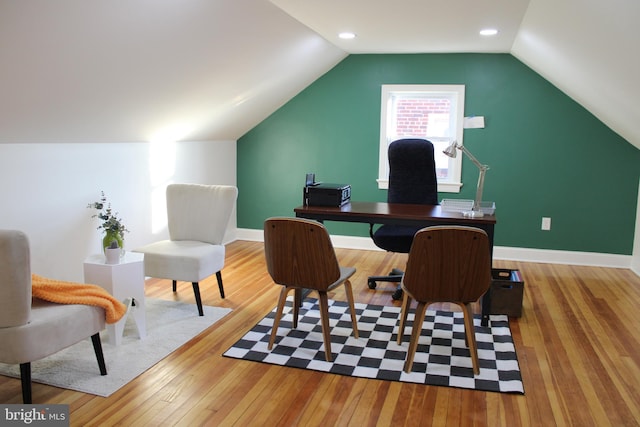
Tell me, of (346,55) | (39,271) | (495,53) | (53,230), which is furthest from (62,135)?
(495,53)

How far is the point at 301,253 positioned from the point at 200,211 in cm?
145

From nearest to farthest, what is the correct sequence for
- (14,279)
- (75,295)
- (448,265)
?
1. (14,279)
2. (75,295)
3. (448,265)

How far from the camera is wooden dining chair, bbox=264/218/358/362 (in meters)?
3.04

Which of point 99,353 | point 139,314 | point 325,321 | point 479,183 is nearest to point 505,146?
point 479,183

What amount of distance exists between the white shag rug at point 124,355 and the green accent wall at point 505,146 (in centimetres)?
265

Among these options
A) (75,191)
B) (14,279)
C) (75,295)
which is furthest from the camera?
(75,191)

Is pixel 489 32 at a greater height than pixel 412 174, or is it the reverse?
pixel 489 32

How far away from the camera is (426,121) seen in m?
5.93

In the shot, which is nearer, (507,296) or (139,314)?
(139,314)

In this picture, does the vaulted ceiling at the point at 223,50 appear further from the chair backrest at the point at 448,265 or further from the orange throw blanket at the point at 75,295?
the chair backrest at the point at 448,265

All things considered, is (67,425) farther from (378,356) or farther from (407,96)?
(407,96)

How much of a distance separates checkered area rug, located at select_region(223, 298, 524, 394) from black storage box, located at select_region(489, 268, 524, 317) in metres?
0.07

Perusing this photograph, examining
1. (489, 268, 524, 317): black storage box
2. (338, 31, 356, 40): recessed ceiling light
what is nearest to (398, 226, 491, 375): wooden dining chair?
(489, 268, 524, 317): black storage box

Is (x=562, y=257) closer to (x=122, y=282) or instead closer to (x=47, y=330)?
(x=122, y=282)
